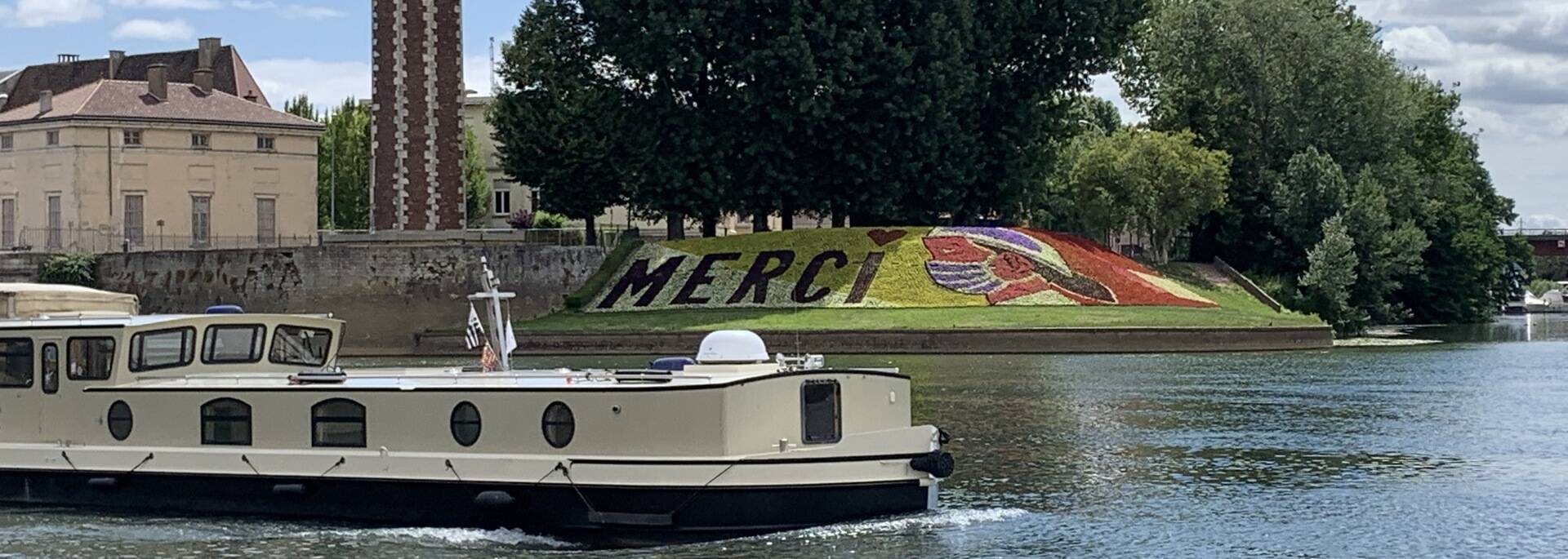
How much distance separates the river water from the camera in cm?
3281

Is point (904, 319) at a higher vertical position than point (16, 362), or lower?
lower

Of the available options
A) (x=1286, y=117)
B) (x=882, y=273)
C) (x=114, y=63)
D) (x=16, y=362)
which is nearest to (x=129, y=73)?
(x=114, y=63)

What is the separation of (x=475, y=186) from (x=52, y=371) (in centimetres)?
9717

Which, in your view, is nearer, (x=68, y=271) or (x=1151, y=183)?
(x=68, y=271)

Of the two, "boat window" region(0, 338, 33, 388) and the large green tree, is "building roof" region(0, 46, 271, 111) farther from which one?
"boat window" region(0, 338, 33, 388)

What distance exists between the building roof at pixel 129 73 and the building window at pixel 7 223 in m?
11.3

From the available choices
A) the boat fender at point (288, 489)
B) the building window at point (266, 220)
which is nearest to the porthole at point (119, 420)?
the boat fender at point (288, 489)

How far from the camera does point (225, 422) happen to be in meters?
35.9

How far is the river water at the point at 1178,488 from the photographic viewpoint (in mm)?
32812

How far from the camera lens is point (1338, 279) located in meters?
99.9

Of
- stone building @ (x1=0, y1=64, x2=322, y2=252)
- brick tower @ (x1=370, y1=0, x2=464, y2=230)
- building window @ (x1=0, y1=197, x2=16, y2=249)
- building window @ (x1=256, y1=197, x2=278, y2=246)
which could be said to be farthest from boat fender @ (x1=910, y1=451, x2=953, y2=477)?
building window @ (x1=0, y1=197, x2=16, y2=249)

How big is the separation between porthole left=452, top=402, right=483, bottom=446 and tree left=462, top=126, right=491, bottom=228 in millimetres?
98272

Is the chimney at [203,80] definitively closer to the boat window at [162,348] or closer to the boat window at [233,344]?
the boat window at [233,344]

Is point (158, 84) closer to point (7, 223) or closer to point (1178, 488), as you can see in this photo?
point (7, 223)
